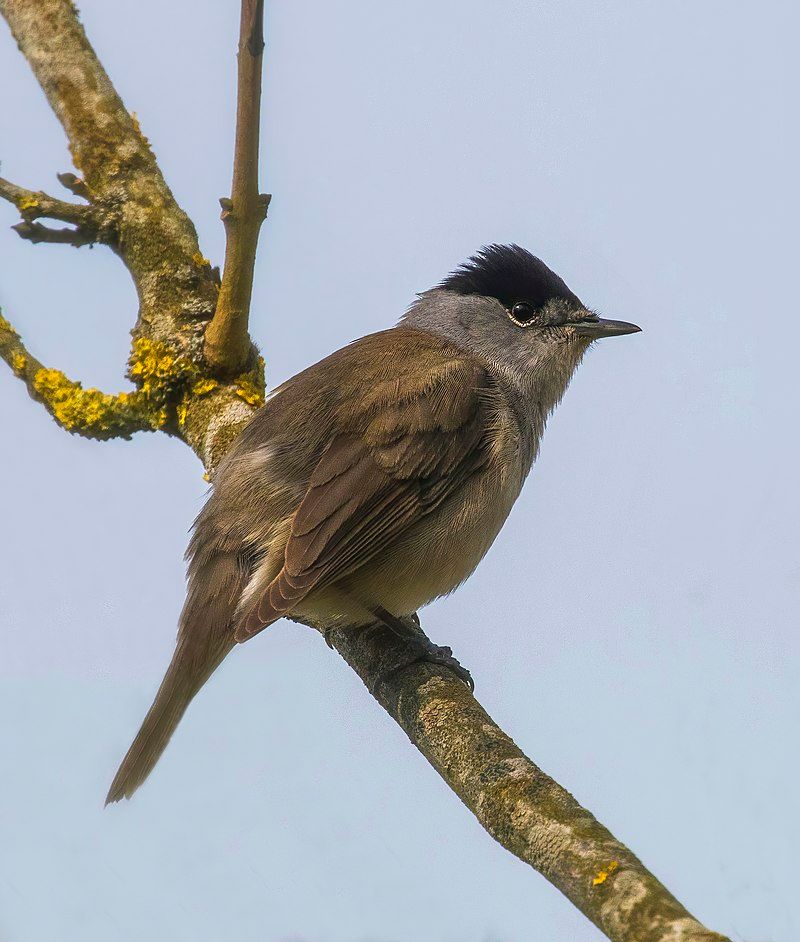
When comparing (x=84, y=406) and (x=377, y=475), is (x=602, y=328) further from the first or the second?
(x=84, y=406)

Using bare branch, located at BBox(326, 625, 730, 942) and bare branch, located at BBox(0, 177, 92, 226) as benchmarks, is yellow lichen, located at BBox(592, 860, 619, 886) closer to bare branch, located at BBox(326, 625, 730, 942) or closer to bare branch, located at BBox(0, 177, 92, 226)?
bare branch, located at BBox(326, 625, 730, 942)

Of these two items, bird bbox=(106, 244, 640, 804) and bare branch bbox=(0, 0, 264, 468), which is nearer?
bird bbox=(106, 244, 640, 804)

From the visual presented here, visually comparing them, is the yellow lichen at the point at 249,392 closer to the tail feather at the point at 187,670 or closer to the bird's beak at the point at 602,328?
the tail feather at the point at 187,670

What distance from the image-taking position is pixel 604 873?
2.76 m

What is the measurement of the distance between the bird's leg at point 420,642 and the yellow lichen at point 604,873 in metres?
1.82

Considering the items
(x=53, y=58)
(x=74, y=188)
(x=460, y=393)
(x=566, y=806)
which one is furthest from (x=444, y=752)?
(x=53, y=58)

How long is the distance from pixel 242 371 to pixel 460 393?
3.64 feet

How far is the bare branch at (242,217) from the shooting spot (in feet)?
13.2

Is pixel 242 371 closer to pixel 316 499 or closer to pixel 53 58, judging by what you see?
pixel 316 499

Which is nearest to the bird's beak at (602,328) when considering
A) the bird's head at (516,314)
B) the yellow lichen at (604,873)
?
the bird's head at (516,314)

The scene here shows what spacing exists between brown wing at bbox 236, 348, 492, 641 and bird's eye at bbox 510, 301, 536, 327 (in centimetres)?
77

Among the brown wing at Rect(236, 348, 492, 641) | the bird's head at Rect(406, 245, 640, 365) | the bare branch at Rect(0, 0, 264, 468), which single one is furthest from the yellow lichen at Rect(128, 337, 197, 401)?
the bird's head at Rect(406, 245, 640, 365)

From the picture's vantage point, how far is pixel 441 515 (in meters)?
4.78

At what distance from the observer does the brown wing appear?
434 cm
